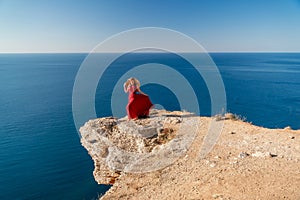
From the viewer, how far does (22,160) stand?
1058 inches

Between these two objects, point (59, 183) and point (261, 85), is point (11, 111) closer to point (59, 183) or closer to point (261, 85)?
point (59, 183)

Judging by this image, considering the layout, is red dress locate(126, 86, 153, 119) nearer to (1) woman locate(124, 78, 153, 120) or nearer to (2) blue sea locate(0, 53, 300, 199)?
(1) woman locate(124, 78, 153, 120)

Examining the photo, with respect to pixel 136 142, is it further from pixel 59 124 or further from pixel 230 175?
pixel 59 124

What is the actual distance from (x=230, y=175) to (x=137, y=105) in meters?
7.39

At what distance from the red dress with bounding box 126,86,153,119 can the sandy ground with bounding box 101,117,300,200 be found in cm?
421

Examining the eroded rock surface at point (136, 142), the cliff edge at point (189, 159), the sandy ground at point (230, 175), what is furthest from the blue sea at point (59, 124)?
the sandy ground at point (230, 175)

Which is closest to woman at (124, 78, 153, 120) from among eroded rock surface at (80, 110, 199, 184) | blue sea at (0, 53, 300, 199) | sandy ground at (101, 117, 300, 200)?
eroded rock surface at (80, 110, 199, 184)

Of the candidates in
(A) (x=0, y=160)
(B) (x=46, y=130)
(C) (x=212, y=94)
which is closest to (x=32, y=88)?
(B) (x=46, y=130)

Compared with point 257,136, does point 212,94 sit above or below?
below

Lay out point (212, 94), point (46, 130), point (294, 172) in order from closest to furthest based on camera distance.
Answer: point (294, 172), point (46, 130), point (212, 94)

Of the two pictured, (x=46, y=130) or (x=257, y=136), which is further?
(x=46, y=130)

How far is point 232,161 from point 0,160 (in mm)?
27046

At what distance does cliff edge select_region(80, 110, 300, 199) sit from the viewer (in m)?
7.79

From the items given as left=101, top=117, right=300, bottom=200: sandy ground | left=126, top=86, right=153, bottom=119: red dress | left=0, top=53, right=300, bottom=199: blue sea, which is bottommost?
left=0, top=53, right=300, bottom=199: blue sea
